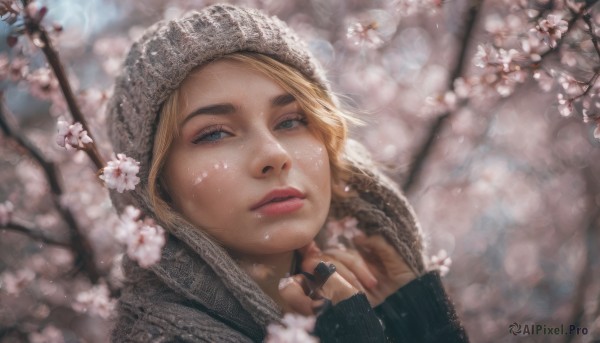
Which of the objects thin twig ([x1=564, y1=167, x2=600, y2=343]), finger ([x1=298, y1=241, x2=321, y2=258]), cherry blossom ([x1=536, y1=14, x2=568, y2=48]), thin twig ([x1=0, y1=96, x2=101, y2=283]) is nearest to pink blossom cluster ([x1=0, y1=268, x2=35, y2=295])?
thin twig ([x1=0, y1=96, x2=101, y2=283])

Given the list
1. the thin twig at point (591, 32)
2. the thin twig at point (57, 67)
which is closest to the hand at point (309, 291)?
the thin twig at point (57, 67)

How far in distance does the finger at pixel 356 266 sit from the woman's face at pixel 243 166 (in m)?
0.26

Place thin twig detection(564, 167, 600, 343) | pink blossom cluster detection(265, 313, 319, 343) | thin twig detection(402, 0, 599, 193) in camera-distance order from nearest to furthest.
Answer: pink blossom cluster detection(265, 313, 319, 343) → thin twig detection(402, 0, 599, 193) → thin twig detection(564, 167, 600, 343)

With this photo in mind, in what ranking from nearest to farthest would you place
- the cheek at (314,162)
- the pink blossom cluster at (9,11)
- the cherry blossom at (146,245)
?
the cherry blossom at (146,245) → the pink blossom cluster at (9,11) → the cheek at (314,162)

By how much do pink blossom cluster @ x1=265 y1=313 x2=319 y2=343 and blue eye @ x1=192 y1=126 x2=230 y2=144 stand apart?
2.02ft

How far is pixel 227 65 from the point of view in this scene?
1.77m

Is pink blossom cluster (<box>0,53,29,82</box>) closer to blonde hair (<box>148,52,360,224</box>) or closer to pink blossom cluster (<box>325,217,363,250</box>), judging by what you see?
blonde hair (<box>148,52,360,224</box>)

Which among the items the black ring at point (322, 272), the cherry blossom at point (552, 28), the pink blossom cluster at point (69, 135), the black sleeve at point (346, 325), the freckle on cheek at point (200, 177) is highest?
the cherry blossom at point (552, 28)

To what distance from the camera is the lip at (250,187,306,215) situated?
1.68m

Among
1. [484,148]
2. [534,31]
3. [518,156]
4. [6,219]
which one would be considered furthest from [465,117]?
[6,219]

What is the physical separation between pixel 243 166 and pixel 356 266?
2.05 feet

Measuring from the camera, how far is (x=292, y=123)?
187 centimetres

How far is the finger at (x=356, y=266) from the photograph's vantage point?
1.99 metres

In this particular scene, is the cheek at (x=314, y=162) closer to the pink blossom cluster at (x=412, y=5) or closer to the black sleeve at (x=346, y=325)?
the black sleeve at (x=346, y=325)
